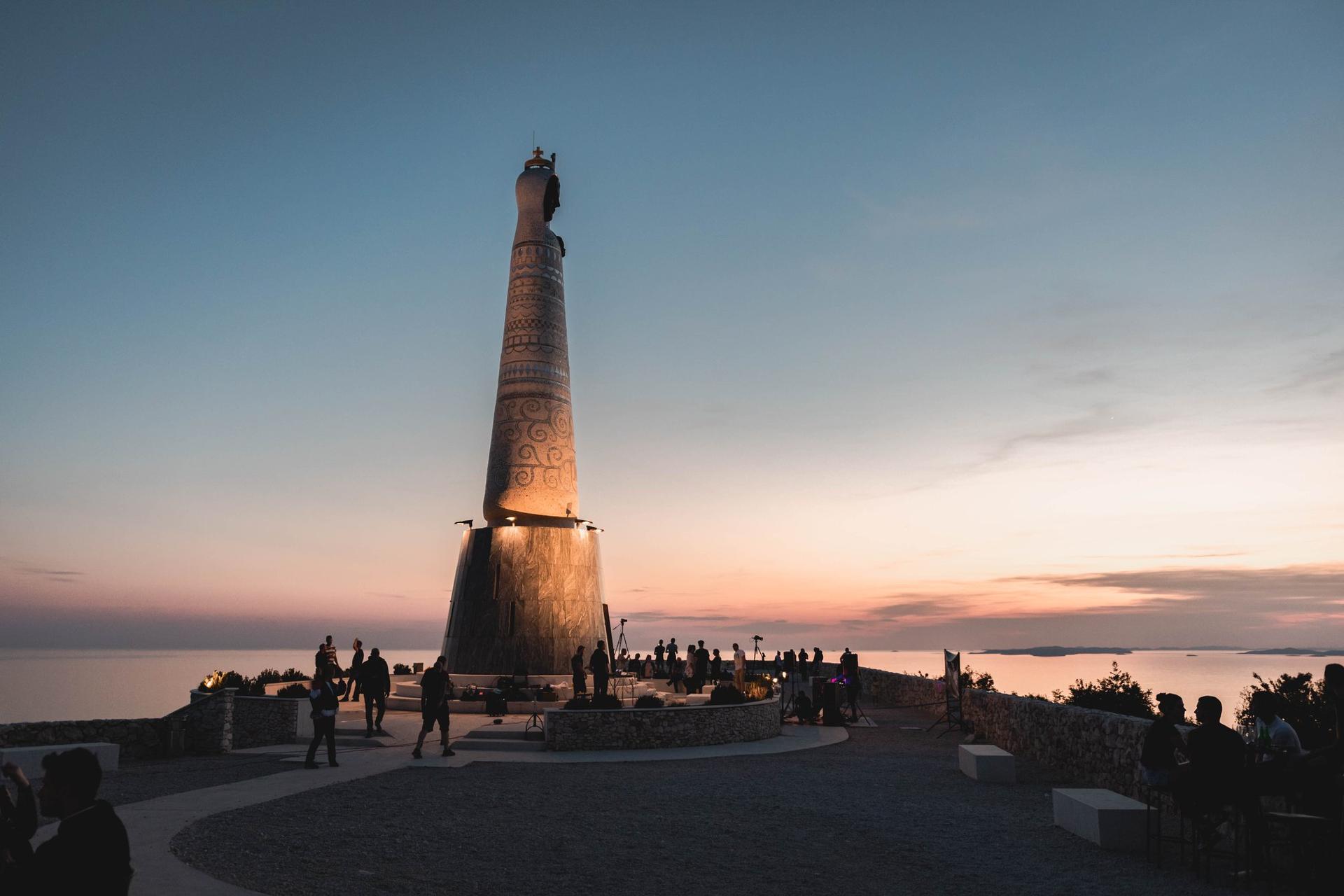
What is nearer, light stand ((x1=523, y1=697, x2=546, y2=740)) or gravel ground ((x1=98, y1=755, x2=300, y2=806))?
gravel ground ((x1=98, y1=755, x2=300, y2=806))

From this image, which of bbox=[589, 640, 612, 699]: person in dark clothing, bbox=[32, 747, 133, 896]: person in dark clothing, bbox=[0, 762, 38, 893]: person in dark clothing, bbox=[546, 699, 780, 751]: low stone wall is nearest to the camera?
bbox=[32, 747, 133, 896]: person in dark clothing

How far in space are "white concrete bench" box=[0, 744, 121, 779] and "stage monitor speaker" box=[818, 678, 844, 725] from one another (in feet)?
49.3

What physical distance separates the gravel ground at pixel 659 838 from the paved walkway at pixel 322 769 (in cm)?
28

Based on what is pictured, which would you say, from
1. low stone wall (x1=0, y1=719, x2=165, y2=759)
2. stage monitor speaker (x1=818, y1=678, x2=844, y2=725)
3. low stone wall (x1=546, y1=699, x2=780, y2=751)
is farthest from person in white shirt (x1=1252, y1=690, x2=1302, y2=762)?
low stone wall (x1=0, y1=719, x2=165, y2=759)

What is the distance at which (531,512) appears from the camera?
81.7 ft

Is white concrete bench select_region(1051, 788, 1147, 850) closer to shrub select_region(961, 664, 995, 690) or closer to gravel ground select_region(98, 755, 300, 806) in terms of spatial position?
gravel ground select_region(98, 755, 300, 806)

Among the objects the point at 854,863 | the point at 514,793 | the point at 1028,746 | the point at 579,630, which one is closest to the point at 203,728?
the point at 514,793

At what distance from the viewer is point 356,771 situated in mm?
13086

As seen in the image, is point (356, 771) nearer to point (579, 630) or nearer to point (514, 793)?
point (514, 793)

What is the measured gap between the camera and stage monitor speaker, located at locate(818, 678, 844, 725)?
72.3 ft

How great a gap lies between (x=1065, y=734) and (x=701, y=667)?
13.3 meters

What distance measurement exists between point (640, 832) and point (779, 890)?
2.41 meters

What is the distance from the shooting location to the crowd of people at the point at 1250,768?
7281 millimetres

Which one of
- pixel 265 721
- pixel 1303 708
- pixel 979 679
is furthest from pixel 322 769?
pixel 979 679
